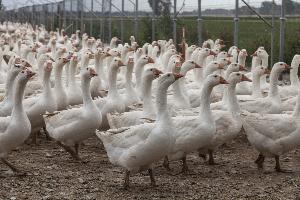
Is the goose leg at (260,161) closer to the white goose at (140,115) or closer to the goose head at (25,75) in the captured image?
the white goose at (140,115)

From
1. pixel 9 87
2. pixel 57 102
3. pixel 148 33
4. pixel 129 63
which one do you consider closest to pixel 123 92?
pixel 129 63

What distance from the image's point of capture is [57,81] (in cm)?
1113

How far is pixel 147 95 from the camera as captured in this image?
916cm

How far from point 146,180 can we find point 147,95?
155 cm

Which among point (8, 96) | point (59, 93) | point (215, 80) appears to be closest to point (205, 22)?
point (59, 93)

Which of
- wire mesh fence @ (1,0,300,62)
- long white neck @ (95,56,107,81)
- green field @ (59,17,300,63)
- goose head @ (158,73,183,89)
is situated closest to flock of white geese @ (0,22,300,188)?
goose head @ (158,73,183,89)

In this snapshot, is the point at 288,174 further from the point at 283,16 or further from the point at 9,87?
the point at 283,16

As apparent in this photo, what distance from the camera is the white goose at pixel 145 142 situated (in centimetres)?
733

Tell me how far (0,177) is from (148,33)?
19.1 meters

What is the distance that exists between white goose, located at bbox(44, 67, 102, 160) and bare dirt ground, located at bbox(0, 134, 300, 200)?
0.38 m

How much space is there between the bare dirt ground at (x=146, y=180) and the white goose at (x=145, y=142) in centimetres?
38

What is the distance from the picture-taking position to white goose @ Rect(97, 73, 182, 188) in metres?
7.33

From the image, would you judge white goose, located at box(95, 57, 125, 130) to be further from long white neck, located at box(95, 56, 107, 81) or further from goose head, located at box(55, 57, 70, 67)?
long white neck, located at box(95, 56, 107, 81)

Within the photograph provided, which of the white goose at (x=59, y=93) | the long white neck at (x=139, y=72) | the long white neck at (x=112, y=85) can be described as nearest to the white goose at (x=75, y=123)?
the long white neck at (x=112, y=85)
